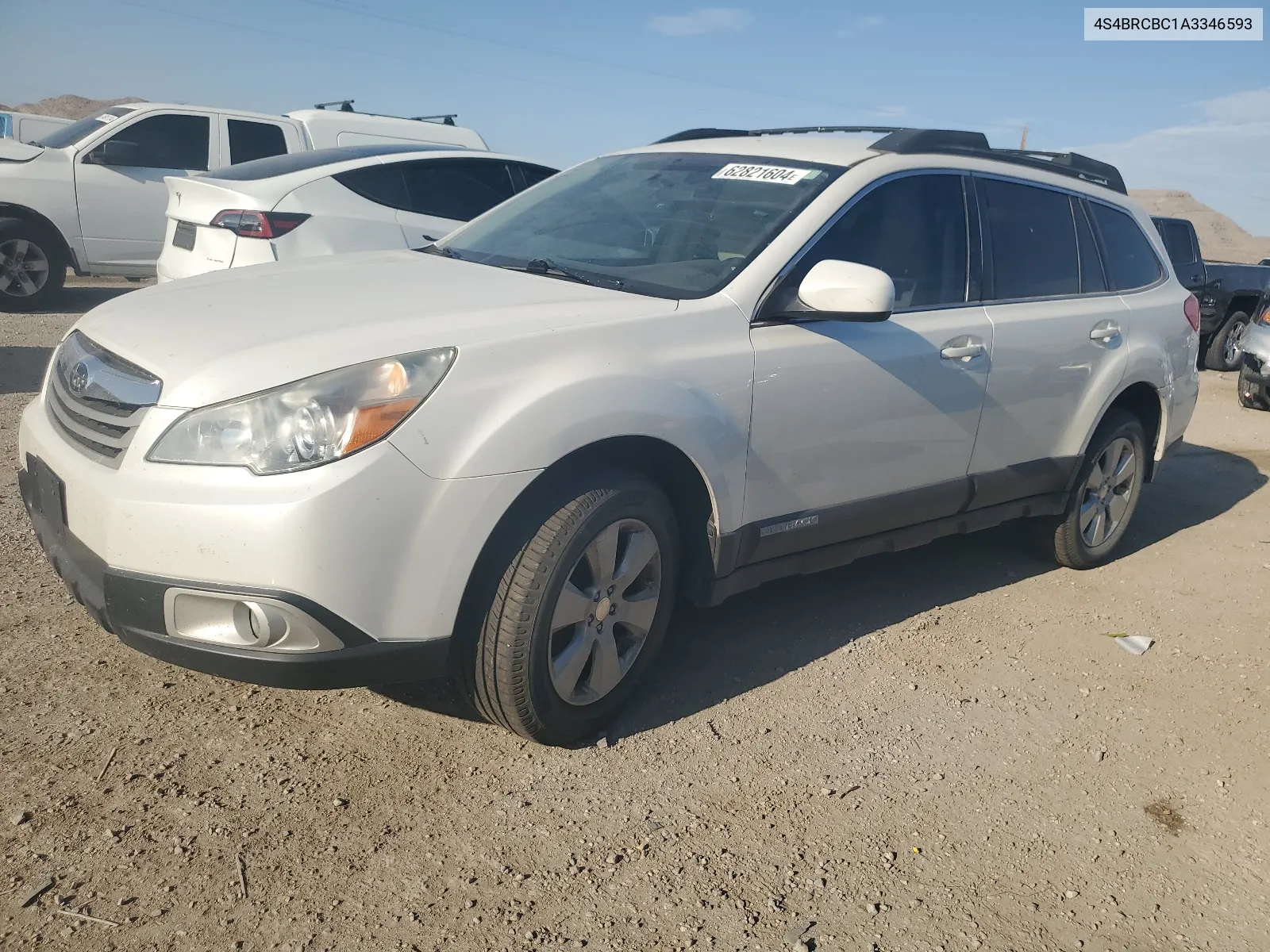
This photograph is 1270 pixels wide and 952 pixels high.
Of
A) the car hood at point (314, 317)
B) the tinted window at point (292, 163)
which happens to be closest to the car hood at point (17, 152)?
the tinted window at point (292, 163)

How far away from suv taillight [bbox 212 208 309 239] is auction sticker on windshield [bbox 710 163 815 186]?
12.6ft

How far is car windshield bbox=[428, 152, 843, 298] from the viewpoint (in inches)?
135

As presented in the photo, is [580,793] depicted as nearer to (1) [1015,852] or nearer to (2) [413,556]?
(2) [413,556]

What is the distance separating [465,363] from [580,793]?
119 cm

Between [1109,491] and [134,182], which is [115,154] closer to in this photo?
[134,182]

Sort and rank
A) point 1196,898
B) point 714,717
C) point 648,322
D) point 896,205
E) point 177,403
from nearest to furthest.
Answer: point 177,403 → point 1196,898 → point 648,322 → point 714,717 → point 896,205

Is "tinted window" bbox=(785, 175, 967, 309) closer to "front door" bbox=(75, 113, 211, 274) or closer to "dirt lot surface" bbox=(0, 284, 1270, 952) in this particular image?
"dirt lot surface" bbox=(0, 284, 1270, 952)

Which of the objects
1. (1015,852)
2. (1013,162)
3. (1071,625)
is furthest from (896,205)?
(1015,852)

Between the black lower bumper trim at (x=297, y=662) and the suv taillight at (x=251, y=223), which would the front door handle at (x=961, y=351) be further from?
the suv taillight at (x=251, y=223)

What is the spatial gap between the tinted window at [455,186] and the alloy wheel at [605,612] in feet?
16.3

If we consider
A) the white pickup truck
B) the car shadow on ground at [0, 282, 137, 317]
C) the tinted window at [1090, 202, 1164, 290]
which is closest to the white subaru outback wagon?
the tinted window at [1090, 202, 1164, 290]

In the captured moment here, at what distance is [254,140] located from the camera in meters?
10.8

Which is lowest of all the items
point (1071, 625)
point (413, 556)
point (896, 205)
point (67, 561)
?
point (1071, 625)

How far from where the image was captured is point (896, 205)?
151 inches
